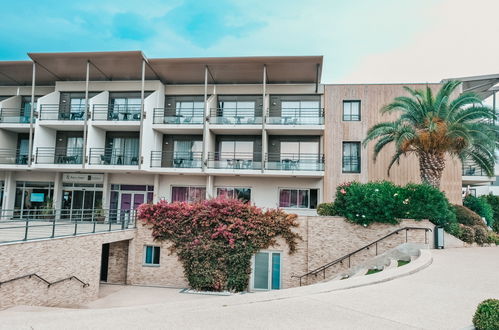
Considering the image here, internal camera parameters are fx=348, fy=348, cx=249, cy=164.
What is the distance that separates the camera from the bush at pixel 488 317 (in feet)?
17.0

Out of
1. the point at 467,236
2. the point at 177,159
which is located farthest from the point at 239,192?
the point at 467,236

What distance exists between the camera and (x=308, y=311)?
21.6ft

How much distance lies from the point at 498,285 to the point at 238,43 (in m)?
23.2

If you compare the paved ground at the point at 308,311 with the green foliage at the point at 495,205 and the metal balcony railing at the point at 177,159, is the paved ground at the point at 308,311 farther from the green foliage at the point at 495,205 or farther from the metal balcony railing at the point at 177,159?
the green foliage at the point at 495,205

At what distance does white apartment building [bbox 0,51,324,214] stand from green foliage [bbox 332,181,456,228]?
620 cm

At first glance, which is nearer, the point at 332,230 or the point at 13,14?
the point at 332,230

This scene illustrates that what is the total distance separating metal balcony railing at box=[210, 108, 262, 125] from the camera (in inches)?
945

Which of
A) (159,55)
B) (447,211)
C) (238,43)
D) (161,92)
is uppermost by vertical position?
(238,43)

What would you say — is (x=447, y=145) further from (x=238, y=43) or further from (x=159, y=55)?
(x=159, y=55)

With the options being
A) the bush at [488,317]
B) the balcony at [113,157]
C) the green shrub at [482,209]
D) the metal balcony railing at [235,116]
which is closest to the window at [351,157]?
the metal balcony railing at [235,116]

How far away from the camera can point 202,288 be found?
1700 cm

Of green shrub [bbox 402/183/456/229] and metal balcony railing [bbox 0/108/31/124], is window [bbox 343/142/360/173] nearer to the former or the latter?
green shrub [bbox 402/183/456/229]

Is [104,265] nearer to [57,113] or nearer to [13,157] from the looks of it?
[57,113]

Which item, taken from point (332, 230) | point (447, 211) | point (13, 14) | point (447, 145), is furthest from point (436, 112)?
point (13, 14)
